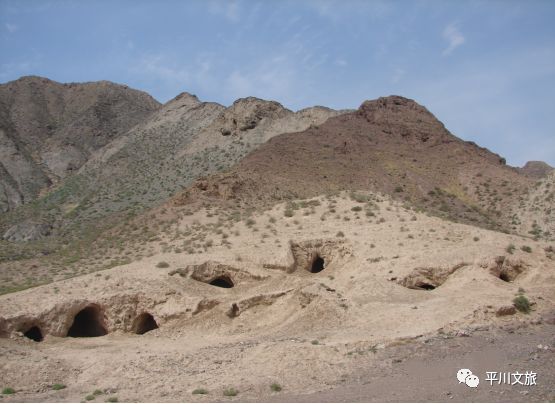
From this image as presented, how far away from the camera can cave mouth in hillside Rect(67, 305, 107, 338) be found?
68.0 ft

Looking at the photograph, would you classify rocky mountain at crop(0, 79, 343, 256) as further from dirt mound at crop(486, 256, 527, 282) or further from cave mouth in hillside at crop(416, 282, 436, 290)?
dirt mound at crop(486, 256, 527, 282)

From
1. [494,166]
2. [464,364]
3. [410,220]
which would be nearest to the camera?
[464,364]

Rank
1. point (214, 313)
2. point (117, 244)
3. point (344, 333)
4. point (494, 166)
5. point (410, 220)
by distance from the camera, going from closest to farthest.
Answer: point (344, 333), point (214, 313), point (410, 220), point (117, 244), point (494, 166)

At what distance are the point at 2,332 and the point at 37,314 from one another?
3.86 feet

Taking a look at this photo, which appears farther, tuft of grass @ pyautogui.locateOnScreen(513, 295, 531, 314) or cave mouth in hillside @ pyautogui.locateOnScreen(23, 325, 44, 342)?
cave mouth in hillside @ pyautogui.locateOnScreen(23, 325, 44, 342)

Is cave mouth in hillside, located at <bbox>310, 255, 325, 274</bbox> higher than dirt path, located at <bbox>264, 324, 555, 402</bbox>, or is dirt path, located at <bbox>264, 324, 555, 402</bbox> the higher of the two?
cave mouth in hillside, located at <bbox>310, 255, 325, 274</bbox>

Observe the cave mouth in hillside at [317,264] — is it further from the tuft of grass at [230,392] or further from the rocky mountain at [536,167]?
the rocky mountain at [536,167]

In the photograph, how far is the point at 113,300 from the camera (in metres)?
20.3

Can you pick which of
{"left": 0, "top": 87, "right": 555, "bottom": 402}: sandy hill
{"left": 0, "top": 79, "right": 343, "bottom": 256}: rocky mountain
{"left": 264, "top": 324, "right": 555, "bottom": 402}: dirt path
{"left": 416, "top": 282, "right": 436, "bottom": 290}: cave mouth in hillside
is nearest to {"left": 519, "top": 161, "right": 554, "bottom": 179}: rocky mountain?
{"left": 0, "top": 79, "right": 343, "bottom": 256}: rocky mountain

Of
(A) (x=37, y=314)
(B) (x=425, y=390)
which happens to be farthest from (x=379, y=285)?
(A) (x=37, y=314)

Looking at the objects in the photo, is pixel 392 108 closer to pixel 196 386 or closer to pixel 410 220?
pixel 410 220

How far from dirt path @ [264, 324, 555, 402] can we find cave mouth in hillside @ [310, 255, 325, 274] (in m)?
9.43

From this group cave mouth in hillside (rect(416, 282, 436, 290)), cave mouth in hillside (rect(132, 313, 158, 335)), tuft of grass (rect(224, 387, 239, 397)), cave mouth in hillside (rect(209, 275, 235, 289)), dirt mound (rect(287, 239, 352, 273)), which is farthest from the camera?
dirt mound (rect(287, 239, 352, 273))

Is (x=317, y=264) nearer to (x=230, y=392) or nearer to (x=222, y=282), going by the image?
(x=222, y=282)
